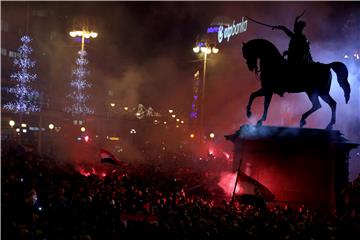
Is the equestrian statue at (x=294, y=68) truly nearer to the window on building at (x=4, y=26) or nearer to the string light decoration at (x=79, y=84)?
the string light decoration at (x=79, y=84)

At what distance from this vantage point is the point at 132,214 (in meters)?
13.7

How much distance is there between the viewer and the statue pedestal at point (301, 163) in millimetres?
15961

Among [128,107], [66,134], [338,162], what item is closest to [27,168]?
[338,162]

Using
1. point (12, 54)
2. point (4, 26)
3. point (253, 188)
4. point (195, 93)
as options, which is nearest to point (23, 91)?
point (12, 54)

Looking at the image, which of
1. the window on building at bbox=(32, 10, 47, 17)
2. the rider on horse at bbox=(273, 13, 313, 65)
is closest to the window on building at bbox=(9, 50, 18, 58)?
the window on building at bbox=(32, 10, 47, 17)

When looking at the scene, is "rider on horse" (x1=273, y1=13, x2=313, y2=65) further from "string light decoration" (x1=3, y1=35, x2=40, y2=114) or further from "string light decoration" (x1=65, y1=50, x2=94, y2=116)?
"string light decoration" (x1=3, y1=35, x2=40, y2=114)

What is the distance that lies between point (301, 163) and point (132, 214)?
5777 mm

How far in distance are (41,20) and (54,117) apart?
28717 mm

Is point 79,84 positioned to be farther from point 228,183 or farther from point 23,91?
point 228,183

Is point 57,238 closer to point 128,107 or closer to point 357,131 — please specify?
point 357,131

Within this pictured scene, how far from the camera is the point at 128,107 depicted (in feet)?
283

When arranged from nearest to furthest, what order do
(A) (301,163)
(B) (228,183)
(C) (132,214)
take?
1. (C) (132,214)
2. (A) (301,163)
3. (B) (228,183)

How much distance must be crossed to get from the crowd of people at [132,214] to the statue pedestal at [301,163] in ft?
3.84

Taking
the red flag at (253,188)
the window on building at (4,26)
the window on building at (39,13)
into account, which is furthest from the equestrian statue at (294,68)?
the window on building at (39,13)
